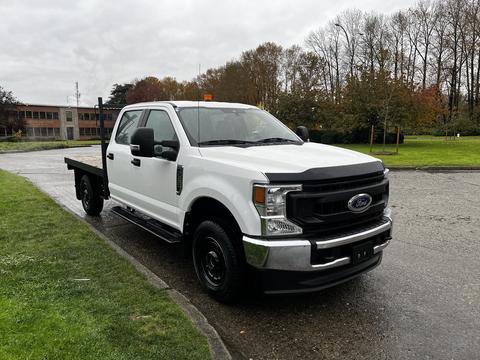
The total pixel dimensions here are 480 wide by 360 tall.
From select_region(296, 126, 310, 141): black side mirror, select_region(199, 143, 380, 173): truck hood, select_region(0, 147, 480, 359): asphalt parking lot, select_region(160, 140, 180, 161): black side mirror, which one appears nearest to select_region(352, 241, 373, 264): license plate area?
select_region(0, 147, 480, 359): asphalt parking lot

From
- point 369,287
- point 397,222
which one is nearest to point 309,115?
point 397,222

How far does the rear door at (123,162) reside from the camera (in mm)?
5453

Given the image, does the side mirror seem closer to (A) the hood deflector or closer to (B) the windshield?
(B) the windshield

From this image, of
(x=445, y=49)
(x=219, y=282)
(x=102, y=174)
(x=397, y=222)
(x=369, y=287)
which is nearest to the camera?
(x=219, y=282)

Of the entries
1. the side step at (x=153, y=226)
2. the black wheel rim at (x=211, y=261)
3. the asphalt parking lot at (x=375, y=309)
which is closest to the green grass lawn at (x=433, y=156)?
the asphalt parking lot at (x=375, y=309)

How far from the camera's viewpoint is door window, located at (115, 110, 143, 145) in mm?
5621

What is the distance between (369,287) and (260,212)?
1807 mm

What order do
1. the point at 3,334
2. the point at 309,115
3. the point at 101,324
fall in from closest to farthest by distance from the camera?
the point at 3,334
the point at 101,324
the point at 309,115

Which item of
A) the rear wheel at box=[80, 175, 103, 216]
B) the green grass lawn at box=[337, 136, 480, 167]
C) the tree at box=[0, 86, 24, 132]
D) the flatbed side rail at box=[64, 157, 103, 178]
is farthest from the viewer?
the tree at box=[0, 86, 24, 132]

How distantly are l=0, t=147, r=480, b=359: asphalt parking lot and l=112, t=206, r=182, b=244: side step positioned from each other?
478 millimetres

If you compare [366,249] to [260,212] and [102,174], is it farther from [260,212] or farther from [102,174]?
[102,174]

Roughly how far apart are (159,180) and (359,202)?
2.32 meters

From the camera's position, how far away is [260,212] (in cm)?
329

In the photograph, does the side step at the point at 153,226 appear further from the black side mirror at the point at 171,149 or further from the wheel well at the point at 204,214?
the black side mirror at the point at 171,149
